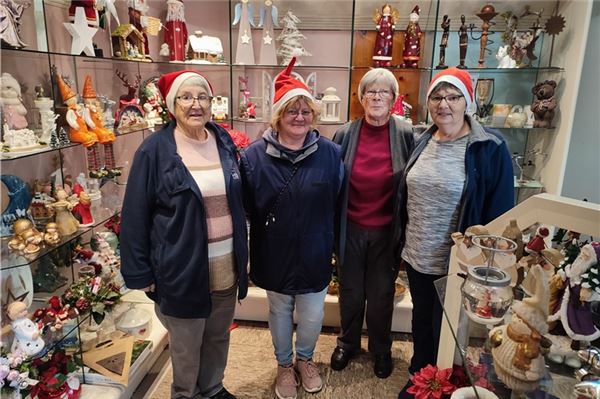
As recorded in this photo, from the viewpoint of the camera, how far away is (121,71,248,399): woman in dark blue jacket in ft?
4.95

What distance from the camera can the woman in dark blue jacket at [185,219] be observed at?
1.51 m

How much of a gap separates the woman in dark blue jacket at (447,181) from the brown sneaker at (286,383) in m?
0.72

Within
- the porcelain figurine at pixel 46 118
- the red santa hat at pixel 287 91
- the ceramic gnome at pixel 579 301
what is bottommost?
the ceramic gnome at pixel 579 301

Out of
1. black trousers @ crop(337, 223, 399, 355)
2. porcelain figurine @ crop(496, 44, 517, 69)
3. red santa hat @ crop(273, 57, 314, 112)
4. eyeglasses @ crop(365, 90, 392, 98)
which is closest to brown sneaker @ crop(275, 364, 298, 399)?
black trousers @ crop(337, 223, 399, 355)

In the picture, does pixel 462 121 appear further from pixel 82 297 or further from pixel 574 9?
pixel 82 297

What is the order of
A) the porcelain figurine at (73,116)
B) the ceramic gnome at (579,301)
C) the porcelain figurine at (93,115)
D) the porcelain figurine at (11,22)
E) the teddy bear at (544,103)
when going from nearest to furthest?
the ceramic gnome at (579,301) < the porcelain figurine at (11,22) < the porcelain figurine at (73,116) < the porcelain figurine at (93,115) < the teddy bear at (544,103)

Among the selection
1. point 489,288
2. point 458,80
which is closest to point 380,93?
point 458,80

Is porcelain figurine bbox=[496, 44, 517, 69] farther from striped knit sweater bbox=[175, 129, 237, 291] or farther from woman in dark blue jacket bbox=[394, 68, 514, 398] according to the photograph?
striped knit sweater bbox=[175, 129, 237, 291]

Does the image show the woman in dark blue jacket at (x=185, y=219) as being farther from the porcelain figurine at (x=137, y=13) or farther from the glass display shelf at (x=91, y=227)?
the porcelain figurine at (x=137, y=13)

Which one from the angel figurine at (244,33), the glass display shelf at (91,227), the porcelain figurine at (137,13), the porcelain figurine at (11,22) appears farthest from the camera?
the angel figurine at (244,33)

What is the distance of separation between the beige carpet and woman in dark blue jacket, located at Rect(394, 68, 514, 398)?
51cm

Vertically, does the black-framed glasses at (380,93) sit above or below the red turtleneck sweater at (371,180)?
above

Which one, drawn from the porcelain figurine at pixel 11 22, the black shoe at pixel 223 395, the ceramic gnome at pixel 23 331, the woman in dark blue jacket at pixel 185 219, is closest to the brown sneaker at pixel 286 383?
the black shoe at pixel 223 395

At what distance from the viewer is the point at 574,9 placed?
2354 millimetres
